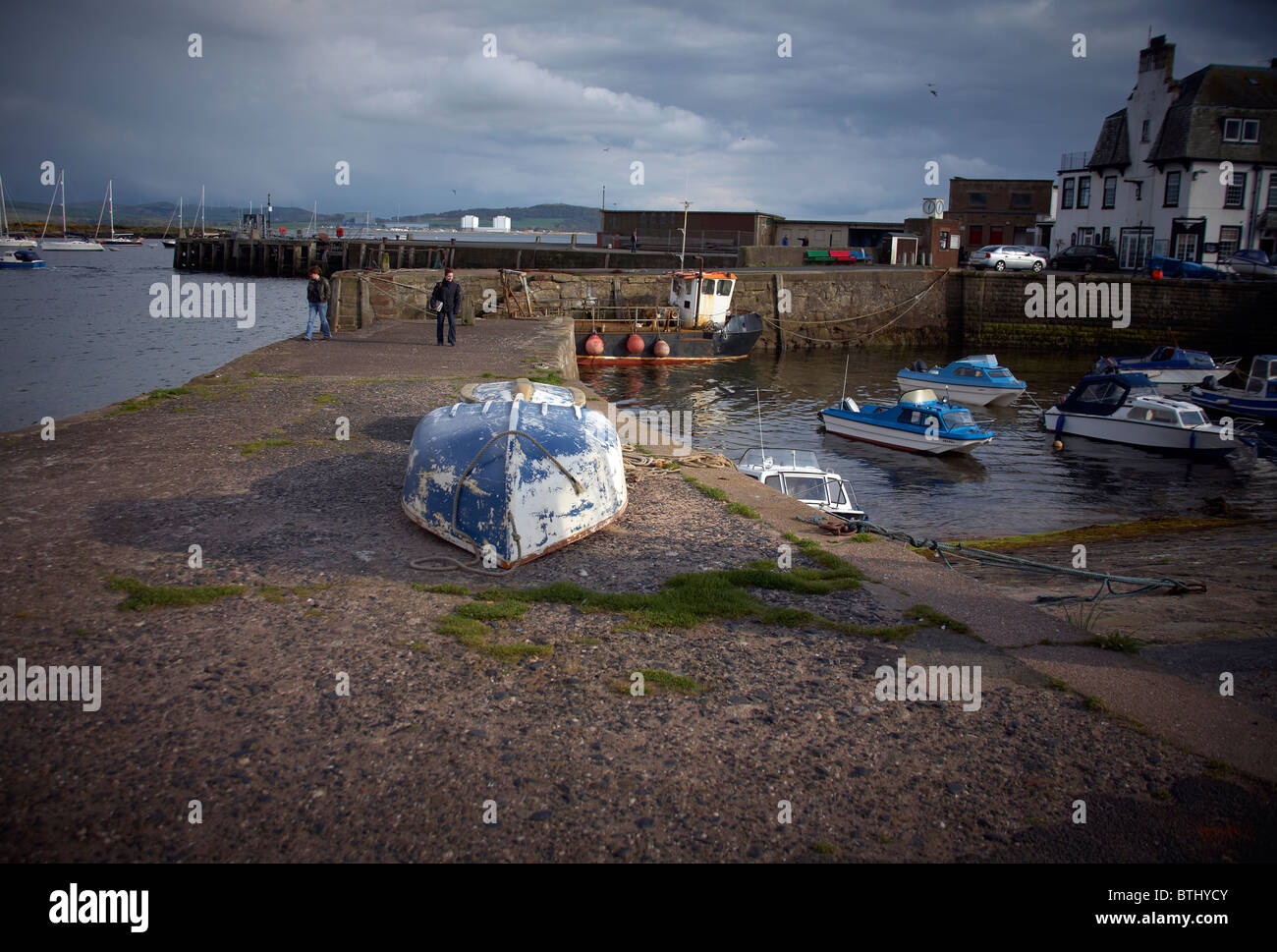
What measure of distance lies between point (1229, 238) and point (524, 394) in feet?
174

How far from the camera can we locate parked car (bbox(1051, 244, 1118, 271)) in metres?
49.6

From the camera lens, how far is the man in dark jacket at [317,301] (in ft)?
68.6

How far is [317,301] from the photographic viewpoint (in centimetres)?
2123

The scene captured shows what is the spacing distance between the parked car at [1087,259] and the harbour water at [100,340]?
140 feet

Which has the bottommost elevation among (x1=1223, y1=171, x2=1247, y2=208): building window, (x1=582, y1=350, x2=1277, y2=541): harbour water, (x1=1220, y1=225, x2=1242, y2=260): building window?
(x1=582, y1=350, x2=1277, y2=541): harbour water

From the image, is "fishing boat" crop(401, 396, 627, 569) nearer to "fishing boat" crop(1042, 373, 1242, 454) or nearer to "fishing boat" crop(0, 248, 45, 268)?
"fishing boat" crop(1042, 373, 1242, 454)

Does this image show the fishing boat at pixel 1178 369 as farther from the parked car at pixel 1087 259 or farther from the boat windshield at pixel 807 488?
the boat windshield at pixel 807 488

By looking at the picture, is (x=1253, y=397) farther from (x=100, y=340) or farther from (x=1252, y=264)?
(x=100, y=340)

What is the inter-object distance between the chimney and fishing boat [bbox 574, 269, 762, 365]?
3069 centimetres

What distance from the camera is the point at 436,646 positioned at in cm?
579

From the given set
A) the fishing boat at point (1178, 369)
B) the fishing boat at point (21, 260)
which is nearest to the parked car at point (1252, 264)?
the fishing boat at point (1178, 369)

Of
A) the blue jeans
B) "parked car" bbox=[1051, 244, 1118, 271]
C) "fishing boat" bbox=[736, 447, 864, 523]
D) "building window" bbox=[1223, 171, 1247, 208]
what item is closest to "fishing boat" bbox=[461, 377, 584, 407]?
"fishing boat" bbox=[736, 447, 864, 523]

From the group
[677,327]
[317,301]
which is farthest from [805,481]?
[677,327]

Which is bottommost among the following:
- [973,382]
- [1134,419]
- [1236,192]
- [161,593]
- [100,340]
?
[161,593]
